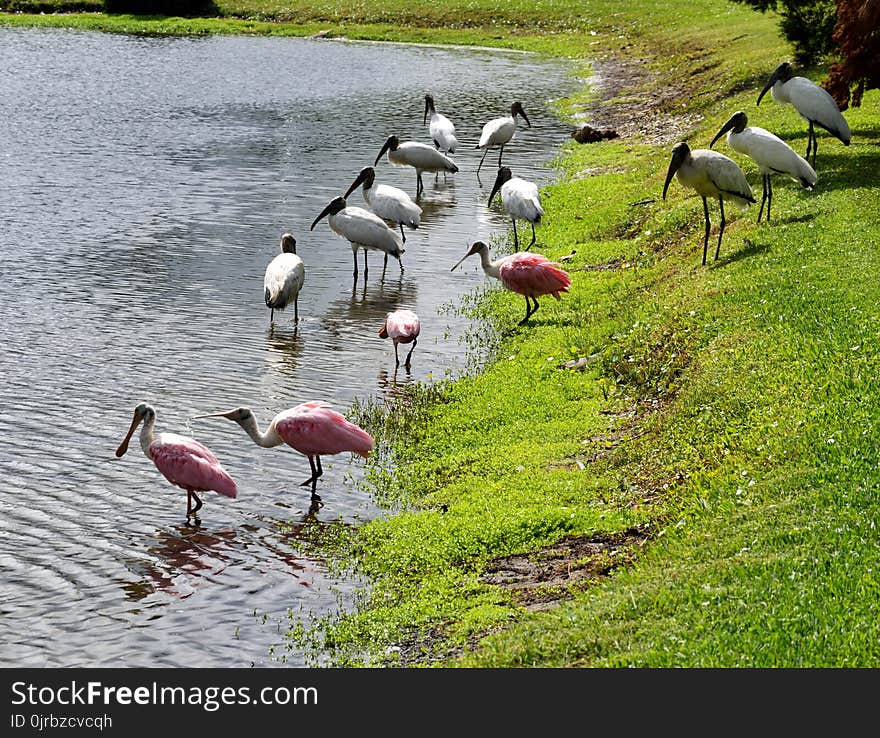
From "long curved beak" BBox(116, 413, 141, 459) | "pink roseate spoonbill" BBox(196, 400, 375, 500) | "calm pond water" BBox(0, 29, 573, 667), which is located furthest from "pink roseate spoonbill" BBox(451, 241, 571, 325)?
"long curved beak" BBox(116, 413, 141, 459)

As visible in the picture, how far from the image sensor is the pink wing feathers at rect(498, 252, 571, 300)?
57.2 ft

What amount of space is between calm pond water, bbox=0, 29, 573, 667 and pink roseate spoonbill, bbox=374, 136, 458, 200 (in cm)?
60

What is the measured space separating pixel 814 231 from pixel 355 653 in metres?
10.5

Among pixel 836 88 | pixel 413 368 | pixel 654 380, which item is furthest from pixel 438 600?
pixel 836 88

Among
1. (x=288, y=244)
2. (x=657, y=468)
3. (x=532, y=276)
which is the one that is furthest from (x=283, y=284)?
(x=657, y=468)

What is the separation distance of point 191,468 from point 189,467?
0.02 m

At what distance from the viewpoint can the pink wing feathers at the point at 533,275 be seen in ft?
57.2

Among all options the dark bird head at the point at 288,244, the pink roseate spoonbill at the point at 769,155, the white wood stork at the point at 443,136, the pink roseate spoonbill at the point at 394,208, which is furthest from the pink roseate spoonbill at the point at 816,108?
the white wood stork at the point at 443,136

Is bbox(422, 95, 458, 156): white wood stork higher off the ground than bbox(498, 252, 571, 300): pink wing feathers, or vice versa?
bbox(498, 252, 571, 300): pink wing feathers

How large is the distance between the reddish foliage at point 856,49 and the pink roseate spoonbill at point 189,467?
1453 cm

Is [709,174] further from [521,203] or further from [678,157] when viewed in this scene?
[521,203]

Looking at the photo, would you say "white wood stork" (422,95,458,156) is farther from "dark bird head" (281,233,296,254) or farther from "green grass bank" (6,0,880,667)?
"dark bird head" (281,233,296,254)

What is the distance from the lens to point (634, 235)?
22219 millimetres

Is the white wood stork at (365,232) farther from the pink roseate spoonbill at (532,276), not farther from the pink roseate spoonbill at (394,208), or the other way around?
the pink roseate spoonbill at (532,276)
